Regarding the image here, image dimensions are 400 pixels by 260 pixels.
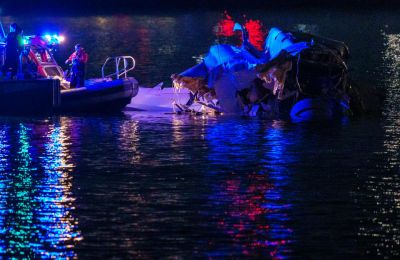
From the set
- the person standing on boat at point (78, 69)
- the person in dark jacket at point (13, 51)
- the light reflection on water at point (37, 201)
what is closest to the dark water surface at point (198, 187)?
the light reflection on water at point (37, 201)

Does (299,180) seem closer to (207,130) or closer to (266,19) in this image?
(207,130)

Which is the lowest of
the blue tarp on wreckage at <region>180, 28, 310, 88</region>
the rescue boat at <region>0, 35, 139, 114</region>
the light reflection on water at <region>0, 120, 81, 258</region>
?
the light reflection on water at <region>0, 120, 81, 258</region>

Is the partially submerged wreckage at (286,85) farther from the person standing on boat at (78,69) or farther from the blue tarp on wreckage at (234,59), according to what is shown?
the person standing on boat at (78,69)

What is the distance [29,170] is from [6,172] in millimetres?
504

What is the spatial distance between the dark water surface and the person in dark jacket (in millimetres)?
1526

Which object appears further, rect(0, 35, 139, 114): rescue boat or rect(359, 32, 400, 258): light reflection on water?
rect(0, 35, 139, 114): rescue boat

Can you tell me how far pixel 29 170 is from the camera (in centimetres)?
2419

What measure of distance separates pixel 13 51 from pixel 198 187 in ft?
42.2

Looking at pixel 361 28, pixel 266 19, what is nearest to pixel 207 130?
pixel 361 28

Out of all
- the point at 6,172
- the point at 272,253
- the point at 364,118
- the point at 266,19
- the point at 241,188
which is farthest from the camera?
the point at 266,19

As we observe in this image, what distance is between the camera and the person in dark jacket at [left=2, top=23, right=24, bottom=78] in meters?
32.9

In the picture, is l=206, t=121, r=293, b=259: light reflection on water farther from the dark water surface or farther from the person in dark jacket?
the person in dark jacket

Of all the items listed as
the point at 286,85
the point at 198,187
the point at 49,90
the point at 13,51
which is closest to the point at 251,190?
the point at 198,187

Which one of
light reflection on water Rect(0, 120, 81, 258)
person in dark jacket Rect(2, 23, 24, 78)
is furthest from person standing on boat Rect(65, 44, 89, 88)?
light reflection on water Rect(0, 120, 81, 258)
